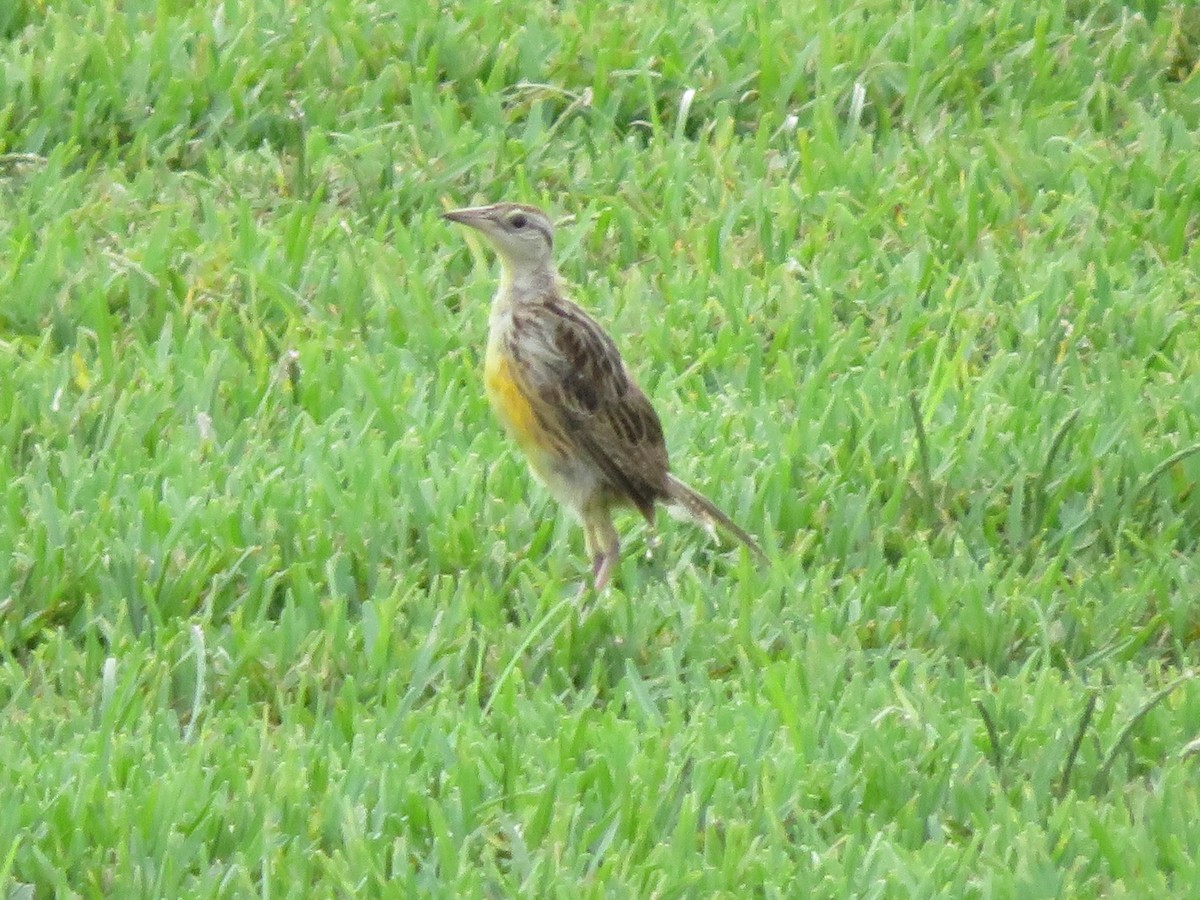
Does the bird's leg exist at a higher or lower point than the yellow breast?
lower

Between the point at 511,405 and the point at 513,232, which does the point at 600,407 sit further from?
the point at 513,232

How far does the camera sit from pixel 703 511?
6781 millimetres

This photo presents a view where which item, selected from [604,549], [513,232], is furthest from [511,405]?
[513,232]

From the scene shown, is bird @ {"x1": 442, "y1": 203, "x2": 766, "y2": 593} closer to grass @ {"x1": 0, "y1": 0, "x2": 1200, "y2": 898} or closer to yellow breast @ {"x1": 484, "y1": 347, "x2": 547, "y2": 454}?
yellow breast @ {"x1": 484, "y1": 347, "x2": 547, "y2": 454}

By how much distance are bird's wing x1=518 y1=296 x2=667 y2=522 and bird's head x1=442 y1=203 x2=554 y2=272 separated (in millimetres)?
260

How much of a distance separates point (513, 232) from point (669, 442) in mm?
750

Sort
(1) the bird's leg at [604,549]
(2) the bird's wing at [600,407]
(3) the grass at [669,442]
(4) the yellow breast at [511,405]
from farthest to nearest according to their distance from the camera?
1. (4) the yellow breast at [511,405]
2. (2) the bird's wing at [600,407]
3. (1) the bird's leg at [604,549]
4. (3) the grass at [669,442]

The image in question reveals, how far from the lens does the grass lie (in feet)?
18.3

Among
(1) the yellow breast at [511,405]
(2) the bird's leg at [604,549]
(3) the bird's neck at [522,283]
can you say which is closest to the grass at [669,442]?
(2) the bird's leg at [604,549]

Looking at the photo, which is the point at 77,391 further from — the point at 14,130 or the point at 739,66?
the point at 739,66

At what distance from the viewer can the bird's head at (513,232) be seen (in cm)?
728

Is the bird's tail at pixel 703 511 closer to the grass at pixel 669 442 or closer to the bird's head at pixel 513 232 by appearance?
the grass at pixel 669 442

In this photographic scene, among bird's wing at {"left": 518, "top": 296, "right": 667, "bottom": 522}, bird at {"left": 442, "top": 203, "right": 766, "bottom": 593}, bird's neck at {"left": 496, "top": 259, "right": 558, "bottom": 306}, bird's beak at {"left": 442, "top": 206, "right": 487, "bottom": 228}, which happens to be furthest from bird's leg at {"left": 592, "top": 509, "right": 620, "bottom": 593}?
bird's beak at {"left": 442, "top": 206, "right": 487, "bottom": 228}

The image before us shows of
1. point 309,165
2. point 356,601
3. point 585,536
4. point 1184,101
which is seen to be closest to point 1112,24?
point 1184,101
